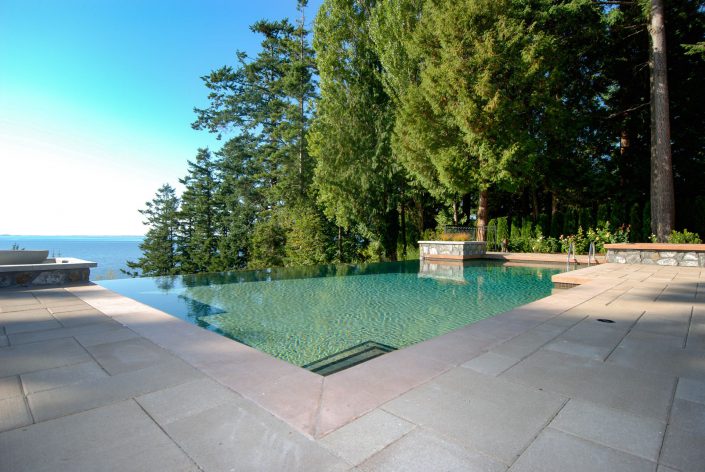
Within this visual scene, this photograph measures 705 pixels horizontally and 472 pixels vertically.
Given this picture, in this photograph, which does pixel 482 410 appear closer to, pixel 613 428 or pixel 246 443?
pixel 613 428

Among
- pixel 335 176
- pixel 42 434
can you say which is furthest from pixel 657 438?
pixel 335 176

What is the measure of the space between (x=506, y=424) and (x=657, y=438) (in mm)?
676

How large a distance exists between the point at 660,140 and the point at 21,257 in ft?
58.4

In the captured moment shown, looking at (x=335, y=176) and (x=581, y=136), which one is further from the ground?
(x=581, y=136)

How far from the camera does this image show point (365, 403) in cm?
195

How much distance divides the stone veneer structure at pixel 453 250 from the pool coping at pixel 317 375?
865 centimetres

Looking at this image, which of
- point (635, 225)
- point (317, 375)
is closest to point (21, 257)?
point (317, 375)

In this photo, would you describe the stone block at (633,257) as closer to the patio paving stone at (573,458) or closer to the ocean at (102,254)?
the patio paving stone at (573,458)

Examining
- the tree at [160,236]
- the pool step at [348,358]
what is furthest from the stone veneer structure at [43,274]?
the tree at [160,236]

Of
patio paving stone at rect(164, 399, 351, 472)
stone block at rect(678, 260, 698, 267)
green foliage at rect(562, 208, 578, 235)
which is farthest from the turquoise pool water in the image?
green foliage at rect(562, 208, 578, 235)

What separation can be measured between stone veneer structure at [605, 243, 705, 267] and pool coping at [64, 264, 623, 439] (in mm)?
7694

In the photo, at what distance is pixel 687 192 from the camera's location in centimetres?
1380

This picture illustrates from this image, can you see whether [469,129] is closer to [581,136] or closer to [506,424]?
[581,136]

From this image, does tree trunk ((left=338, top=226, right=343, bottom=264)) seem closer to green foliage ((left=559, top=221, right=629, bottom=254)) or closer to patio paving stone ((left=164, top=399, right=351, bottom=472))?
green foliage ((left=559, top=221, right=629, bottom=254))
